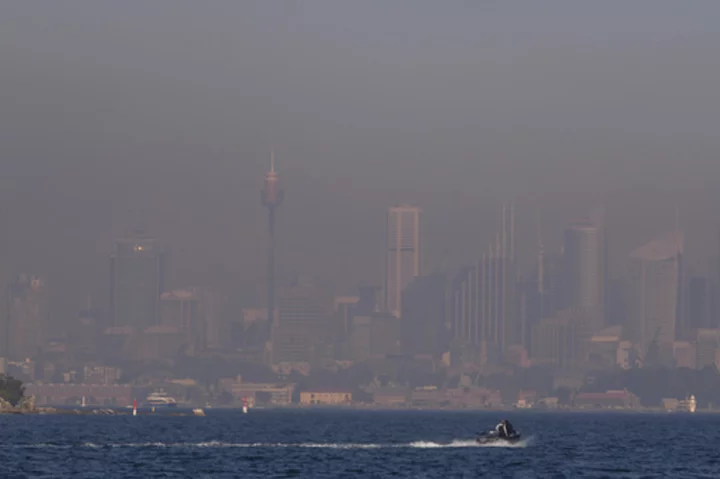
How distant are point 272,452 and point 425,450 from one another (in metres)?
16.9

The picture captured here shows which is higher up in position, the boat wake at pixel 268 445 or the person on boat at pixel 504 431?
the person on boat at pixel 504 431

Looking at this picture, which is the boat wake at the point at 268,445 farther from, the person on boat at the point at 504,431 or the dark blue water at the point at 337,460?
the person on boat at the point at 504,431

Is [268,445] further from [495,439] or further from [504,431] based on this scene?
A: [504,431]

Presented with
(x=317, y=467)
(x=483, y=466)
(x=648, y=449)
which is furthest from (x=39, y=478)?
(x=648, y=449)

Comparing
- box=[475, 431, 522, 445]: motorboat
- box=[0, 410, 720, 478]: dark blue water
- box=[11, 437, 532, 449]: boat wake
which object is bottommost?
box=[0, 410, 720, 478]: dark blue water

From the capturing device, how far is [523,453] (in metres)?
164

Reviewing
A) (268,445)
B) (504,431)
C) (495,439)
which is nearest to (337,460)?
(495,439)

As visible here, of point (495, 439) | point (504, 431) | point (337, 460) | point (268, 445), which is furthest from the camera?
point (268, 445)

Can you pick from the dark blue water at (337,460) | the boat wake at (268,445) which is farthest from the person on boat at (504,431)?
the dark blue water at (337,460)

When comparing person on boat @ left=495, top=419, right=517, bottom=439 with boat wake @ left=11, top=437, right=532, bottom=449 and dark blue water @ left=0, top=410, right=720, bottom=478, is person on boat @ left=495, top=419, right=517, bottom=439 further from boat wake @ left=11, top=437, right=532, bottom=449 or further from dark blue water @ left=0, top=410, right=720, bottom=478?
dark blue water @ left=0, top=410, right=720, bottom=478

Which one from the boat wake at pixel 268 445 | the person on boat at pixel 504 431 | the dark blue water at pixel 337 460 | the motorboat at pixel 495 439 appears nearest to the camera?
the dark blue water at pixel 337 460

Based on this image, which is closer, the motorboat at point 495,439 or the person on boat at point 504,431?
the motorboat at point 495,439

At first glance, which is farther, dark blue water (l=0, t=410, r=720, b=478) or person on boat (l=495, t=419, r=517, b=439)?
person on boat (l=495, t=419, r=517, b=439)

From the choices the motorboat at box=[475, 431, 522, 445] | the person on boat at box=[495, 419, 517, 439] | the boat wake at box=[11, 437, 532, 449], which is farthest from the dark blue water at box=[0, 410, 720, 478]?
the person on boat at box=[495, 419, 517, 439]
